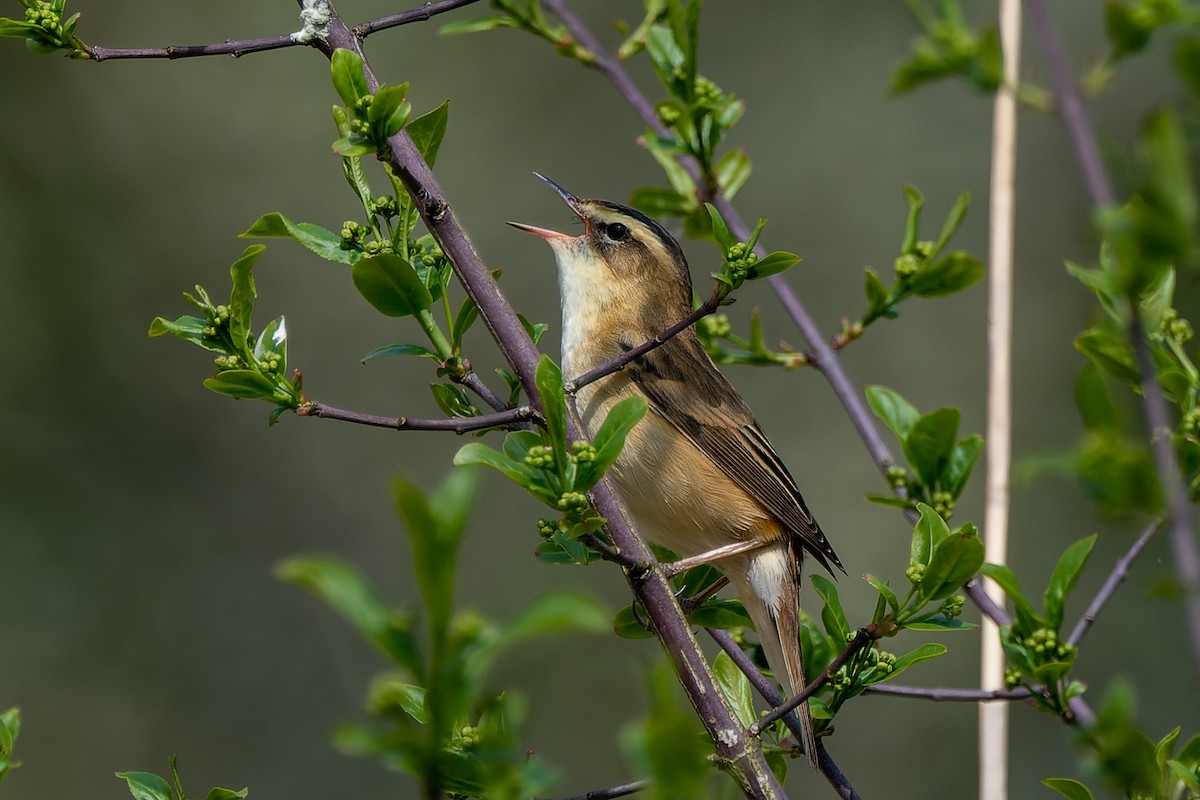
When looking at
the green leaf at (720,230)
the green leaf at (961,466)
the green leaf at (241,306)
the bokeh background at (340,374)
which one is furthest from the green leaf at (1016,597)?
the bokeh background at (340,374)

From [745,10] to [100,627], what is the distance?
629cm

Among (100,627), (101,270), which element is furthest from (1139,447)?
(101,270)

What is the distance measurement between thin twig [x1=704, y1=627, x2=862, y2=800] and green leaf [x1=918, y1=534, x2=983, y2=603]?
37cm

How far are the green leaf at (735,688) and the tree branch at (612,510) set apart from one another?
1.13ft

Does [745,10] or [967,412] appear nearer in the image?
[967,412]

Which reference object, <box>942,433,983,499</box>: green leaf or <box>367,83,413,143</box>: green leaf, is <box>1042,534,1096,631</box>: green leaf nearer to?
<box>942,433,983,499</box>: green leaf

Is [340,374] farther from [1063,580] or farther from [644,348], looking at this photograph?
[1063,580]

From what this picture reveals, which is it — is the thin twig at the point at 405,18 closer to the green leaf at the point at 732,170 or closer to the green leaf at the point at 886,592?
the green leaf at the point at 732,170

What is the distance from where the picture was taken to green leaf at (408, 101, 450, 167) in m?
2.09

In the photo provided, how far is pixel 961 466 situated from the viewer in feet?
7.82

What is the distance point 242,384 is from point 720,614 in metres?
1.14

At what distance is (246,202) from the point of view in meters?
8.49

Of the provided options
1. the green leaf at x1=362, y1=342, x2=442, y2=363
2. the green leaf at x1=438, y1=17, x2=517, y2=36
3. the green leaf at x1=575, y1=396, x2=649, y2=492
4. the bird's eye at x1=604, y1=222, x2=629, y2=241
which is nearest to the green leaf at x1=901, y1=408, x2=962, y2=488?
the green leaf at x1=575, y1=396, x2=649, y2=492

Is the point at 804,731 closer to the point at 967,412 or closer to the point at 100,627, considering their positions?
the point at 967,412
